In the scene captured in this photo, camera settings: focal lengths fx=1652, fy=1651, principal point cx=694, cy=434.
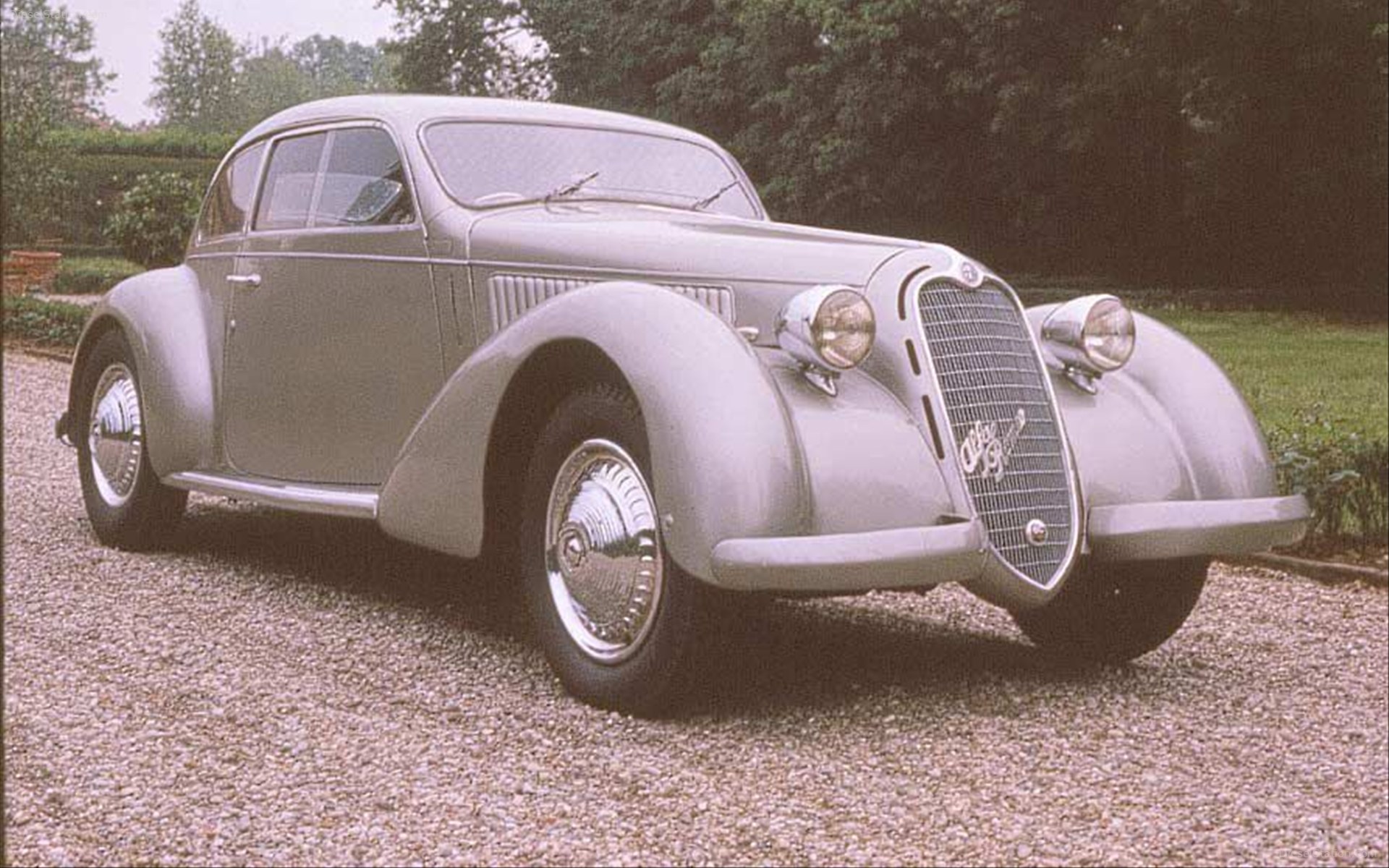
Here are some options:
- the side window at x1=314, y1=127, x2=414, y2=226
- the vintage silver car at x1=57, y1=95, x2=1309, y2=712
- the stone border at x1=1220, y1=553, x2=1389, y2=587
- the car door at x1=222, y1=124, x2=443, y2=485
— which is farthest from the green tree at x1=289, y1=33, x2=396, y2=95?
the stone border at x1=1220, y1=553, x2=1389, y2=587

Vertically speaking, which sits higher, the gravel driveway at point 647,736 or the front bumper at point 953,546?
the front bumper at point 953,546

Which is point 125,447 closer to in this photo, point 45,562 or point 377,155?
point 45,562

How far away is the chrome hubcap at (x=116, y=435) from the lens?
20.8 ft

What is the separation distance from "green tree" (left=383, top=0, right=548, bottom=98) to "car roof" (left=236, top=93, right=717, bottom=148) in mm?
120

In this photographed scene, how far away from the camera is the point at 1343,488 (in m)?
6.89

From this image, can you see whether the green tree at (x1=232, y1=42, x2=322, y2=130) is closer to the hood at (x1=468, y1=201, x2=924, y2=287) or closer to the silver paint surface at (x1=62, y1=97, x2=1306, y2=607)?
the silver paint surface at (x1=62, y1=97, x2=1306, y2=607)

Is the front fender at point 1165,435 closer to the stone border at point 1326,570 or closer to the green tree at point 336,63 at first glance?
the stone border at point 1326,570

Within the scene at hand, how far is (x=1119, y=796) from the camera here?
3.75 metres

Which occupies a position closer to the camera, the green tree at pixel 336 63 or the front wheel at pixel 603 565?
the green tree at pixel 336 63

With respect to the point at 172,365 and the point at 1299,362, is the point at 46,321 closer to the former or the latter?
the point at 172,365

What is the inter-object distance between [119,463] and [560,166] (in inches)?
86.9

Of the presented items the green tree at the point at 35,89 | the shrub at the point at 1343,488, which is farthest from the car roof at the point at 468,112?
the green tree at the point at 35,89

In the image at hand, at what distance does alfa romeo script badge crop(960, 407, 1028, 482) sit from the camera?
426cm

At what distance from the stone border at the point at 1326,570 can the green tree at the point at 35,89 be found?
5930mm
